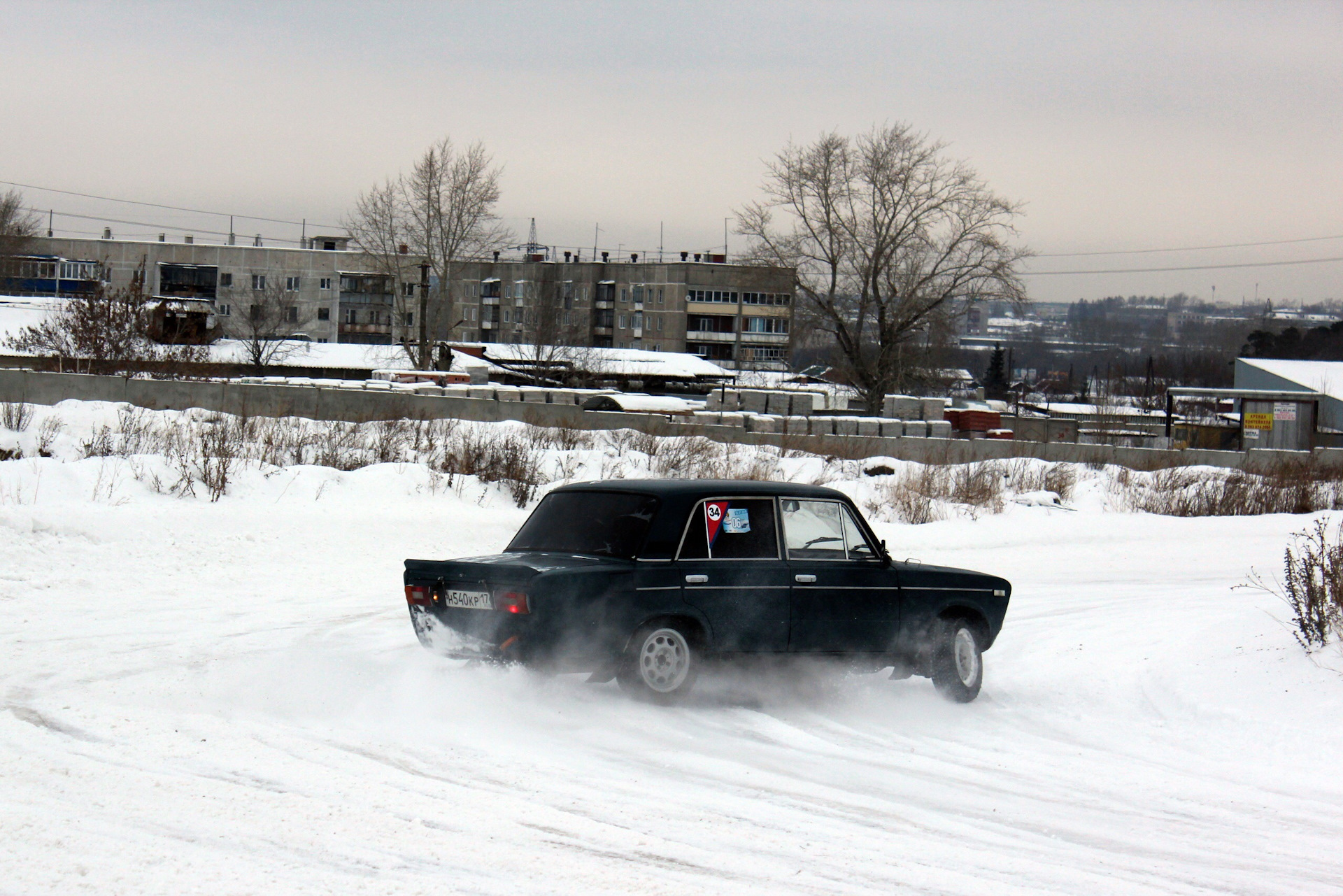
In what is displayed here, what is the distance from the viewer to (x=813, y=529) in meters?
8.43

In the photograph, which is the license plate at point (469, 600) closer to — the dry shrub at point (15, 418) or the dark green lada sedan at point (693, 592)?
the dark green lada sedan at point (693, 592)

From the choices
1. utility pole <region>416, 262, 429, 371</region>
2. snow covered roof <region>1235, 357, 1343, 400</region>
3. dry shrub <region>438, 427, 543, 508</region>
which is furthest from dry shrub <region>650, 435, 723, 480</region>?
snow covered roof <region>1235, 357, 1343, 400</region>

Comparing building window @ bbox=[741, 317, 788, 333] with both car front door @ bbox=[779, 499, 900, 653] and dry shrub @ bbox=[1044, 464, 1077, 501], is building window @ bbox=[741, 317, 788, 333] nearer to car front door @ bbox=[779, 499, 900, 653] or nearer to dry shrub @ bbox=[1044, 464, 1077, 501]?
dry shrub @ bbox=[1044, 464, 1077, 501]

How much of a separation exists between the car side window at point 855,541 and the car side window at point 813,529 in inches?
1.7

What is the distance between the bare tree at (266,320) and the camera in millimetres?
75875

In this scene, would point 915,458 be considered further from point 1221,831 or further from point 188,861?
point 188,861

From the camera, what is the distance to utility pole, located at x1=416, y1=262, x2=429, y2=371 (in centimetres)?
7194

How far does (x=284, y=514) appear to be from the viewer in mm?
15586

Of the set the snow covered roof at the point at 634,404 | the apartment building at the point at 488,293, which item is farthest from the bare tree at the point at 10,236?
the snow covered roof at the point at 634,404

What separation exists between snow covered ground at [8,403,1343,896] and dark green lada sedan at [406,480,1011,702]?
361mm

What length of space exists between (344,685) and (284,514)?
8165 millimetres

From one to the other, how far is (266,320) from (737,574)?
80.9 metres

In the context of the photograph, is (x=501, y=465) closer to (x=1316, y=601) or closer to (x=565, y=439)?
(x=565, y=439)

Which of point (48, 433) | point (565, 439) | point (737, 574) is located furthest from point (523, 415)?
point (737, 574)
